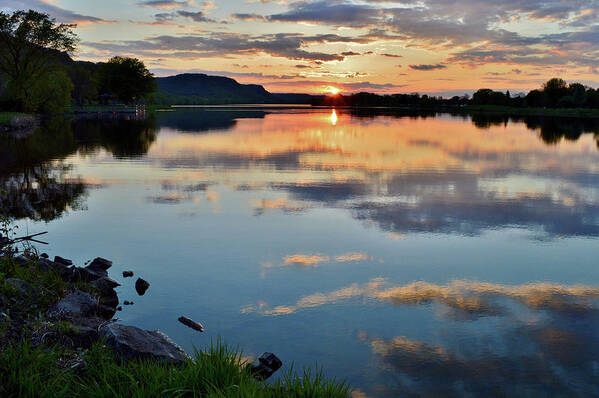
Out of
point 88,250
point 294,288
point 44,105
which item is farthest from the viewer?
point 44,105

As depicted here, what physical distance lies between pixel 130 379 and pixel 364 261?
347 inches

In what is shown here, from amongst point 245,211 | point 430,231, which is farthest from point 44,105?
point 430,231

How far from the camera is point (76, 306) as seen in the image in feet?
36.4

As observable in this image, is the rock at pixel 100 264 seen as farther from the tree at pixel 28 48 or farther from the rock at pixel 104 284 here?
the tree at pixel 28 48

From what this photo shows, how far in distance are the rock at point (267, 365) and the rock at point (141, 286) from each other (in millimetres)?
5095

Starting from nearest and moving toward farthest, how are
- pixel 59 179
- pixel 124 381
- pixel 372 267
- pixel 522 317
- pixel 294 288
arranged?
1. pixel 124 381
2. pixel 522 317
3. pixel 294 288
4. pixel 372 267
5. pixel 59 179

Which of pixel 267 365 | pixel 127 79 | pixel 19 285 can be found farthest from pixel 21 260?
pixel 127 79

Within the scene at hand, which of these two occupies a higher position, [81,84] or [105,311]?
[81,84]

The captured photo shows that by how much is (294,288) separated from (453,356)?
4.82 m

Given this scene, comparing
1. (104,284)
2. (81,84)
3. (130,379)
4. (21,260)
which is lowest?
(104,284)

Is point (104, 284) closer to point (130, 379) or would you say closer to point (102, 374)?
point (102, 374)

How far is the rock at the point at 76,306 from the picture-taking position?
1074 centimetres

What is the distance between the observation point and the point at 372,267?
14.5 metres

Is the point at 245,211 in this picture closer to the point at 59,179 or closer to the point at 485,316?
the point at 485,316
